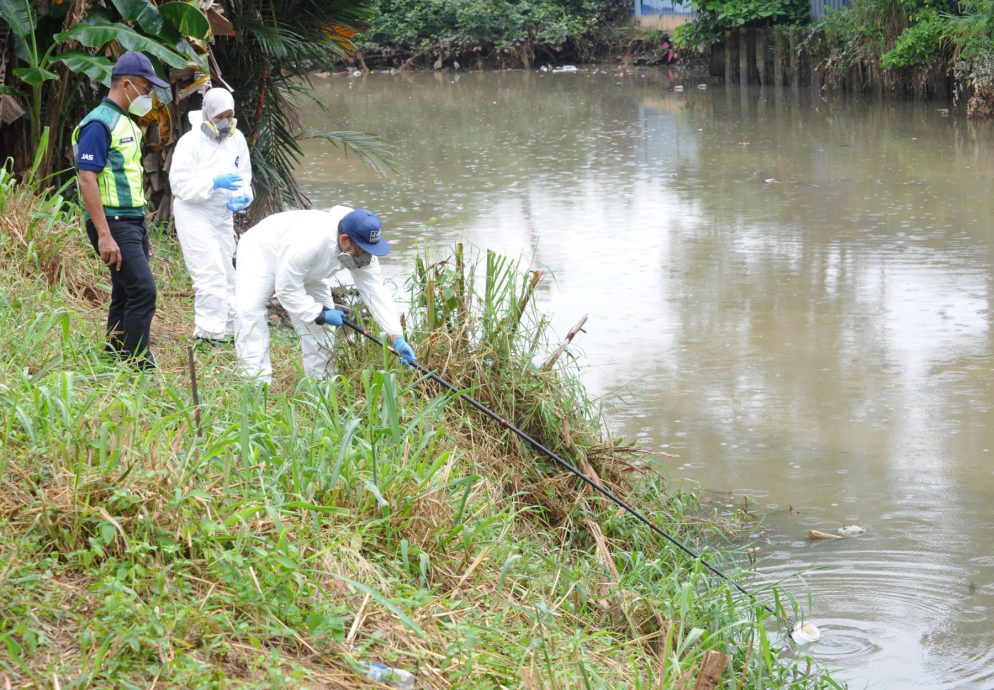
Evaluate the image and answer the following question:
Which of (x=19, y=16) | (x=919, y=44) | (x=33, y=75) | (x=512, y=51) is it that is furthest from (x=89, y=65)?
(x=512, y=51)

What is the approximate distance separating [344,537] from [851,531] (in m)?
2.61

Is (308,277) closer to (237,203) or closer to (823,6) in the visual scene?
(237,203)

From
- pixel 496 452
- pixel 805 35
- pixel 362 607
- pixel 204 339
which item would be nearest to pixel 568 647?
pixel 362 607

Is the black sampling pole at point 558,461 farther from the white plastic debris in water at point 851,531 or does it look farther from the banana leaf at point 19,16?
the banana leaf at point 19,16

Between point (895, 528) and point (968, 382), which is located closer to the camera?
point (895, 528)

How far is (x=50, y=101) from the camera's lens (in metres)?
7.68

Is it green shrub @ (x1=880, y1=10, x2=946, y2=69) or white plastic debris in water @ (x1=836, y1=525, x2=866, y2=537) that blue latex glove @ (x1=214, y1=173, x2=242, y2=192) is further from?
green shrub @ (x1=880, y1=10, x2=946, y2=69)

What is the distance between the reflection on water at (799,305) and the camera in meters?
5.02

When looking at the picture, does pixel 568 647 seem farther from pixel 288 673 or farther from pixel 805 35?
pixel 805 35

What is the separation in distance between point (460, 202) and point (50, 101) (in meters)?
5.60

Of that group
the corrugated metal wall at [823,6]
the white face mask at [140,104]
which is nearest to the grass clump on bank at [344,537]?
the white face mask at [140,104]

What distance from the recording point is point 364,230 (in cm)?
508

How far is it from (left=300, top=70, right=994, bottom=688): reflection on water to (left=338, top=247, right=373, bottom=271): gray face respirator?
108 centimetres

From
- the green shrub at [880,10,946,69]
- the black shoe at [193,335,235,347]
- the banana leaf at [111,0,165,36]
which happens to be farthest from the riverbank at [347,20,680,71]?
the black shoe at [193,335,235,347]
